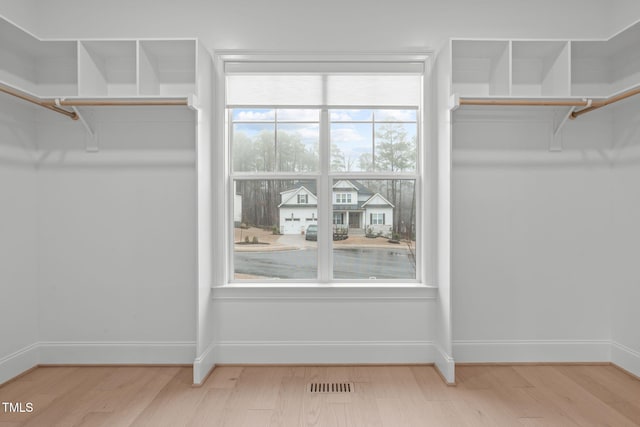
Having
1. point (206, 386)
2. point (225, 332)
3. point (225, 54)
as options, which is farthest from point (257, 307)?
point (225, 54)

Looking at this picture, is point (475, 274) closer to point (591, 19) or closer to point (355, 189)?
point (355, 189)

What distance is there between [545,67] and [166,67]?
2962 millimetres

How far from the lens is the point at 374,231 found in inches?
126

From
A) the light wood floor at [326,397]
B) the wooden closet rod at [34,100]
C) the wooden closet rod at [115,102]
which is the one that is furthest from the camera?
the wooden closet rod at [115,102]

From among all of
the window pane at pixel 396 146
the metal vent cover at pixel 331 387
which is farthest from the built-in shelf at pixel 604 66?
the metal vent cover at pixel 331 387

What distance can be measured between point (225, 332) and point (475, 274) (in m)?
2.04

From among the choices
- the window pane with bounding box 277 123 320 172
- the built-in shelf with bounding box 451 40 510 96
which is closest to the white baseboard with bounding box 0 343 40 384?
the window pane with bounding box 277 123 320 172

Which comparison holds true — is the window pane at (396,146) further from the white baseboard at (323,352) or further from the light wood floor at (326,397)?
the light wood floor at (326,397)

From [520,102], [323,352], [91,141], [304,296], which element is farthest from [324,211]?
[91,141]

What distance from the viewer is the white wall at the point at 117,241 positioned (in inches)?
119

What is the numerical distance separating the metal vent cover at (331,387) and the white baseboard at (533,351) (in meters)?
0.99

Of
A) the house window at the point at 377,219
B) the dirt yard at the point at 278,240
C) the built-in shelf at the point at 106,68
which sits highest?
the built-in shelf at the point at 106,68

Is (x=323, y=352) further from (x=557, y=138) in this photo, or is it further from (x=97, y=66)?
(x=97, y=66)

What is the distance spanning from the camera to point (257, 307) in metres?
3.04
